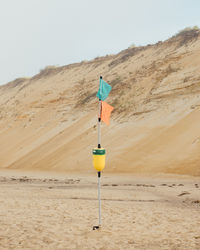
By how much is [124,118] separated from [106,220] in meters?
17.0

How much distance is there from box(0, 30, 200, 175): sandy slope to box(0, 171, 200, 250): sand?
6.13 meters

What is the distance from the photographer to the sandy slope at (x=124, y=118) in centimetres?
1759

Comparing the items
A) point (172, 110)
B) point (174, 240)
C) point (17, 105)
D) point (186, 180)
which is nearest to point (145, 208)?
Answer: point (174, 240)

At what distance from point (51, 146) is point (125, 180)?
35.3ft

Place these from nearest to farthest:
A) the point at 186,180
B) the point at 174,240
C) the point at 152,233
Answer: the point at 174,240 → the point at 152,233 → the point at 186,180

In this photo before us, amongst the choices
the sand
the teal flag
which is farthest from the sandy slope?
the teal flag

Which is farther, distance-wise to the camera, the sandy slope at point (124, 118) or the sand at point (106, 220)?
the sandy slope at point (124, 118)

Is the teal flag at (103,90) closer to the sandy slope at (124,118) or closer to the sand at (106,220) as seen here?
the sand at (106,220)

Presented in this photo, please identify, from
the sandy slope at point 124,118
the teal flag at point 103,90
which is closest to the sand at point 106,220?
the teal flag at point 103,90

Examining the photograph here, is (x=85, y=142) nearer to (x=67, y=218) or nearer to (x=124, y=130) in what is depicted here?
(x=124, y=130)

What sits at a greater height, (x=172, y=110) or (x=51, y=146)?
(x=172, y=110)

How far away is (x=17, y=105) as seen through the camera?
127 ft

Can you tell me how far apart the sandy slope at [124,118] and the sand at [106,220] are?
6.13 m

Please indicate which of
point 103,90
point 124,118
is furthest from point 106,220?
point 124,118
